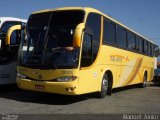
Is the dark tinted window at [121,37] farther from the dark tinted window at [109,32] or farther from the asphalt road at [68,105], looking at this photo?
the asphalt road at [68,105]

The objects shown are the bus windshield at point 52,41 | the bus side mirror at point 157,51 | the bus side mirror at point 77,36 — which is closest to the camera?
the bus side mirror at point 77,36

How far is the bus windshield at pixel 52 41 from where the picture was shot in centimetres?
1155

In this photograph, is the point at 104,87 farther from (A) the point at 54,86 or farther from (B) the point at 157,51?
(B) the point at 157,51

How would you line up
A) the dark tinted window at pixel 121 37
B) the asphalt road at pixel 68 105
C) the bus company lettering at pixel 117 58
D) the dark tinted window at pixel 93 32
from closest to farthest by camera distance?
the asphalt road at pixel 68 105, the dark tinted window at pixel 93 32, the bus company lettering at pixel 117 58, the dark tinted window at pixel 121 37

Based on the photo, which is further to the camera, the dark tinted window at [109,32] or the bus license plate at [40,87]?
the dark tinted window at [109,32]

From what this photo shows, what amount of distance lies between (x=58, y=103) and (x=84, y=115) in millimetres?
2510

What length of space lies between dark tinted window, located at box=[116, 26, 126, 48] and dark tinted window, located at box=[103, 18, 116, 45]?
24.9 inches

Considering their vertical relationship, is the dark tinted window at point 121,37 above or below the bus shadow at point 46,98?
above

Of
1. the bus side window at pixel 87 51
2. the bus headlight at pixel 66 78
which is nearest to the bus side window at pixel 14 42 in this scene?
the bus side window at pixel 87 51

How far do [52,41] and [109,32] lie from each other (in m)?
3.20

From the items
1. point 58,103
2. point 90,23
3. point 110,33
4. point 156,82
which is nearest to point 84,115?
point 58,103

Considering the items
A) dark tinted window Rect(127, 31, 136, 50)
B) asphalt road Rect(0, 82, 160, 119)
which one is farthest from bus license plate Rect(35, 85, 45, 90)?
dark tinted window Rect(127, 31, 136, 50)

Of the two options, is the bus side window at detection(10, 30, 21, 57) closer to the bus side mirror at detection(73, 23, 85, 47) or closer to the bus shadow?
the bus shadow

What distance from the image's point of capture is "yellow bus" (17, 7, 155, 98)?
11508 mm
